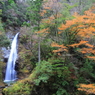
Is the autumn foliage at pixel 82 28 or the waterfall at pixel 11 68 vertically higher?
the autumn foliage at pixel 82 28

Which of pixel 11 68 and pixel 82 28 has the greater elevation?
pixel 82 28

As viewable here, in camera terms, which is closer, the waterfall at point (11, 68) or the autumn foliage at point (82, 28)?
the autumn foliage at point (82, 28)

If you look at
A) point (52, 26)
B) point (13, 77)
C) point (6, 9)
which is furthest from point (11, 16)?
point (52, 26)

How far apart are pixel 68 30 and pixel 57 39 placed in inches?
56.2

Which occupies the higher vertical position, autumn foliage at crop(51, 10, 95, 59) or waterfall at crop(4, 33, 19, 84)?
autumn foliage at crop(51, 10, 95, 59)

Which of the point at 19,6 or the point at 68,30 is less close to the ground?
the point at 19,6

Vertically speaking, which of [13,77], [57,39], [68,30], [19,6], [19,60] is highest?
[19,6]

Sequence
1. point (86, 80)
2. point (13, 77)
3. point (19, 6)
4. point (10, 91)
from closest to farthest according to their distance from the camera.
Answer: point (10, 91) < point (86, 80) < point (13, 77) < point (19, 6)

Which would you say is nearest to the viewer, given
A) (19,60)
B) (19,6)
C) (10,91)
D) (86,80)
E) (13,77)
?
(10,91)

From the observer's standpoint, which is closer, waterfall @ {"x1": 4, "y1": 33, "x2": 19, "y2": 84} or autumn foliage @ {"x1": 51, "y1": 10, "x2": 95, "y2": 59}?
autumn foliage @ {"x1": 51, "y1": 10, "x2": 95, "y2": 59}

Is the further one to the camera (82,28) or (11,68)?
(11,68)

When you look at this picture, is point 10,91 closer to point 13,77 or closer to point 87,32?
point 13,77

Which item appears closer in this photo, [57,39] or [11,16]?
[57,39]

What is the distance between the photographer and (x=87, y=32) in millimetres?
8625
